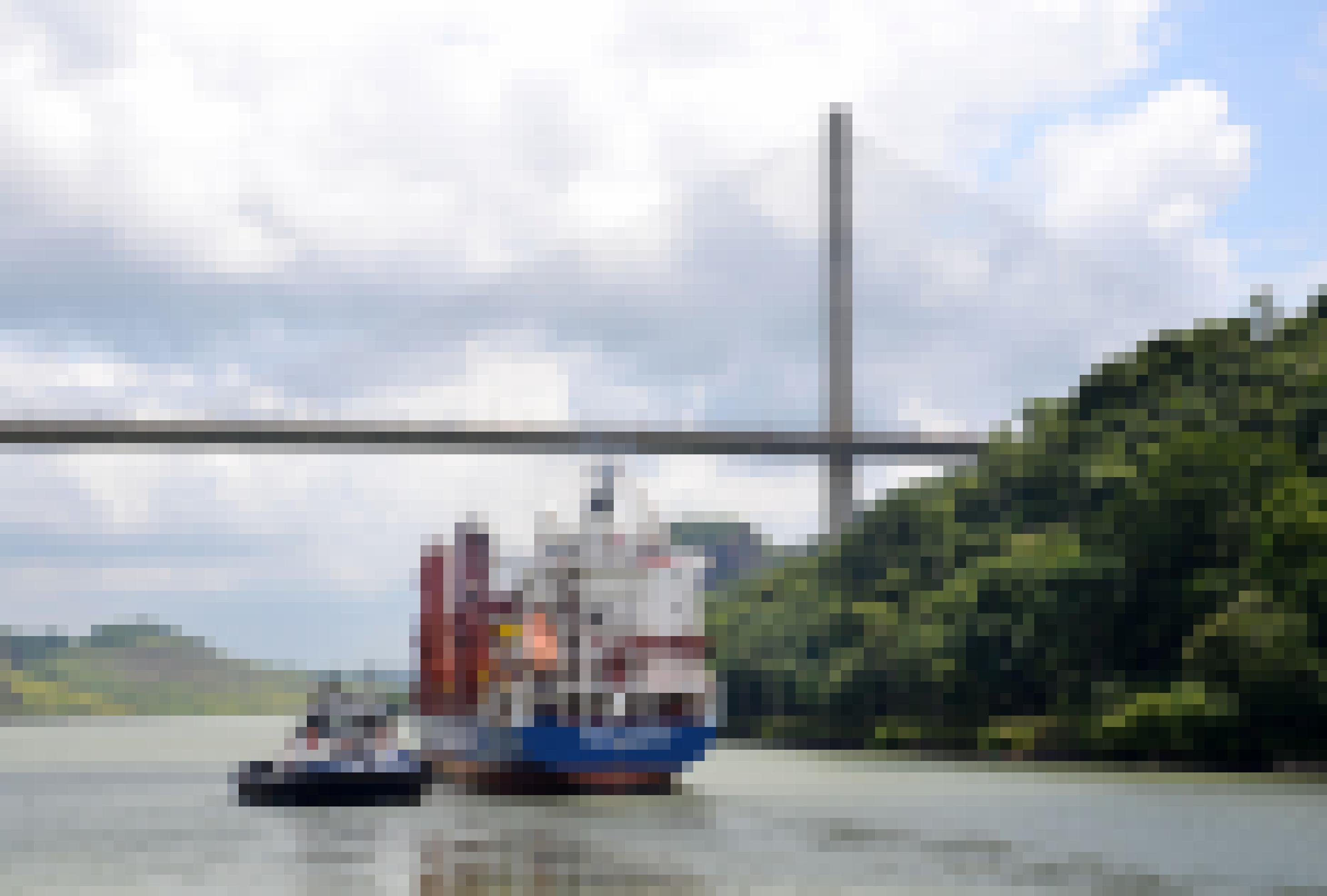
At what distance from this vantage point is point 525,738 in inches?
554

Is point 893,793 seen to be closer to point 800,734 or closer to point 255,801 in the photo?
point 255,801

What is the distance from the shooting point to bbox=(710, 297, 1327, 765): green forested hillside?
16.2m

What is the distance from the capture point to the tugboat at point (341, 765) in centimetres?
1369

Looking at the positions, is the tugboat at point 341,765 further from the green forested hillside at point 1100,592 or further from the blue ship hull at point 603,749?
the green forested hillside at point 1100,592

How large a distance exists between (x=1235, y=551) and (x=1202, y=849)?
7.09m

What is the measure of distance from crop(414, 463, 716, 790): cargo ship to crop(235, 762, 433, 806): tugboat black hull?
0.62m

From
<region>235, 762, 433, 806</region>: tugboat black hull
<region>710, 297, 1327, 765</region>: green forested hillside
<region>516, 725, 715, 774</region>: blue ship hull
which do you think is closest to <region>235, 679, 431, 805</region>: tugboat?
<region>235, 762, 433, 806</region>: tugboat black hull

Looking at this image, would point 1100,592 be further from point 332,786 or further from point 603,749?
point 332,786

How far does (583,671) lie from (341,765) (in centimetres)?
138

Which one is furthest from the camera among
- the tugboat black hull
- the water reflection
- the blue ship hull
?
the blue ship hull

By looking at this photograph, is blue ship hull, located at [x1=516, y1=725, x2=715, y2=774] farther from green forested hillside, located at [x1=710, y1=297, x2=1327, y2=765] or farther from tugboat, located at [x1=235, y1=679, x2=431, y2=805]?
green forested hillside, located at [x1=710, y1=297, x2=1327, y2=765]

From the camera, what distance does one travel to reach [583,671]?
14.0 metres

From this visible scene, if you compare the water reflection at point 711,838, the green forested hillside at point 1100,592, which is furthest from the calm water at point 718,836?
the green forested hillside at point 1100,592

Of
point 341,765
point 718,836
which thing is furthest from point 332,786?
point 718,836
